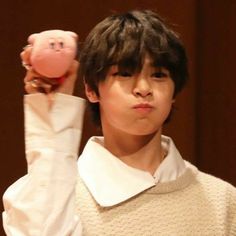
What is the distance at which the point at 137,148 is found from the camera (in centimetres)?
112

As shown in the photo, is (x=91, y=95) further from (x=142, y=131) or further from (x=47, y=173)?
(x=47, y=173)

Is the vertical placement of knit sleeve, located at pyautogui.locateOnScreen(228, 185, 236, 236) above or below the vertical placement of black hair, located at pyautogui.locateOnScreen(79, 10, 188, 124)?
below

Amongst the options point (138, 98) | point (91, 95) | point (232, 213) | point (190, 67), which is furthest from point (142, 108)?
point (190, 67)

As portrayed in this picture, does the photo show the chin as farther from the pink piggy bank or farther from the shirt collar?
the pink piggy bank

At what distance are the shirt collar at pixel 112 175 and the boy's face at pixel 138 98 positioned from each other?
7cm

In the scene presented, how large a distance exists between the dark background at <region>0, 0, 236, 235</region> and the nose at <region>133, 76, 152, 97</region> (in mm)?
767

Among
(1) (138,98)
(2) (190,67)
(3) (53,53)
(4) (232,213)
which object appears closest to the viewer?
(3) (53,53)

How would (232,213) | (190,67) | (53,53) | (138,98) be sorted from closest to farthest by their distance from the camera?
1. (53,53)
2. (138,98)
3. (232,213)
4. (190,67)

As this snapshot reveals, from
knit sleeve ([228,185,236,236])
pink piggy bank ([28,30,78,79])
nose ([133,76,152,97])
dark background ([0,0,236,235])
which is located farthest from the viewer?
dark background ([0,0,236,235])

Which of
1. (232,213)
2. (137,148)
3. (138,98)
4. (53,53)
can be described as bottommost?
(232,213)

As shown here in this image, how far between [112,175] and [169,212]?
0.39 feet

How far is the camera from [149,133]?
1.09 metres

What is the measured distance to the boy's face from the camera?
104cm

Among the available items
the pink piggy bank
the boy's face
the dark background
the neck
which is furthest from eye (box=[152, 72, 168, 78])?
the dark background
